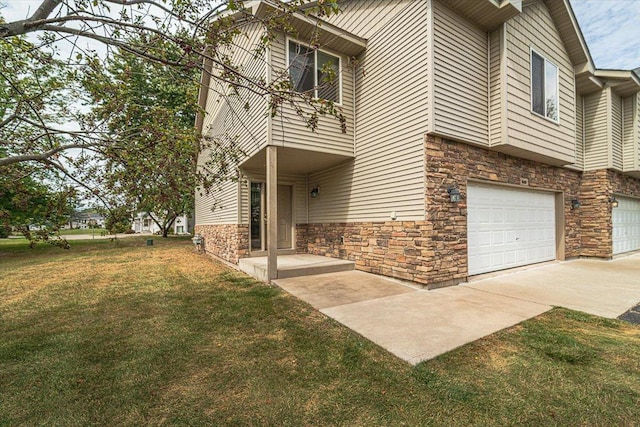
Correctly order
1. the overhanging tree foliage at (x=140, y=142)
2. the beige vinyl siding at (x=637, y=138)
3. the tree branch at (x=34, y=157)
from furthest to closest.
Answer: the beige vinyl siding at (x=637, y=138) < the overhanging tree foliage at (x=140, y=142) < the tree branch at (x=34, y=157)

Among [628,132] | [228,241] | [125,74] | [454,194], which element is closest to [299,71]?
[125,74]

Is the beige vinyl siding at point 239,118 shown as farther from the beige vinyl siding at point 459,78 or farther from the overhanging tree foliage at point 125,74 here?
the beige vinyl siding at point 459,78

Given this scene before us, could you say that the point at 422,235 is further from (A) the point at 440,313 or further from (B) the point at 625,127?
(B) the point at 625,127

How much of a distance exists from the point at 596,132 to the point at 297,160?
9.96 metres

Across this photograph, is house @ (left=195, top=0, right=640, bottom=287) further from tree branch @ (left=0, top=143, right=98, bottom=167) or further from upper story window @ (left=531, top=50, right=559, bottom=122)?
tree branch @ (left=0, top=143, right=98, bottom=167)

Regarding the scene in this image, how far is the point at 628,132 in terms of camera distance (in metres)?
9.52

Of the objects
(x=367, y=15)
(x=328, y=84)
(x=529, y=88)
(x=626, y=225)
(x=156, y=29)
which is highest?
(x=367, y=15)

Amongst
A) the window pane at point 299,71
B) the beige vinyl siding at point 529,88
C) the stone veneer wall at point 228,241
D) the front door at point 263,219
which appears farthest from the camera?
the front door at point 263,219

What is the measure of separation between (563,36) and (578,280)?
6.65 meters

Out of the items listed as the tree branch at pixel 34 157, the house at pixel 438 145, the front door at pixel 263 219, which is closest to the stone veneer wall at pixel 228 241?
the house at pixel 438 145

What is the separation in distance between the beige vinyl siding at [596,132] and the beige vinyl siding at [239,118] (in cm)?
1073

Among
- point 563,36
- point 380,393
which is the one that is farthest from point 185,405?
point 563,36

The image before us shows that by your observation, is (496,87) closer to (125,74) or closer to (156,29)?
(156,29)

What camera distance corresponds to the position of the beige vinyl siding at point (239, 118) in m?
6.33
